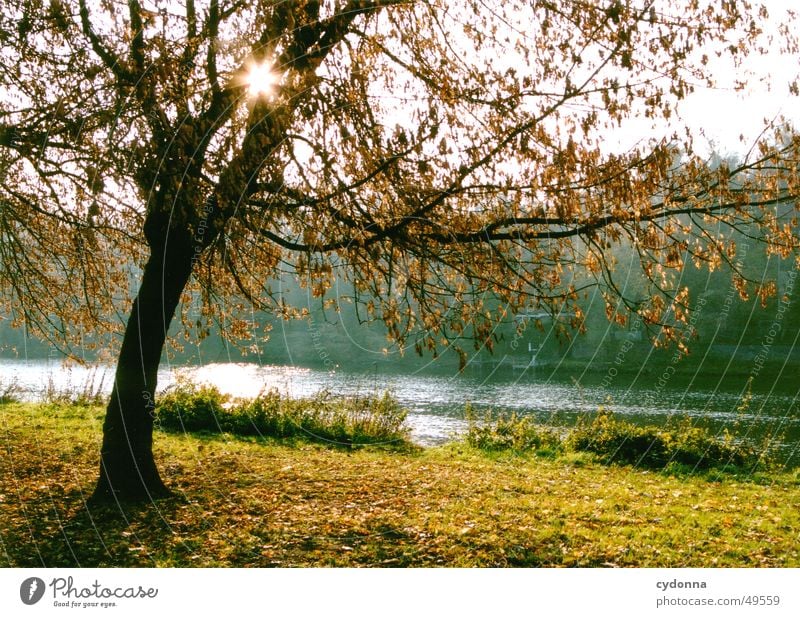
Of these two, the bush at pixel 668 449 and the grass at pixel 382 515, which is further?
the bush at pixel 668 449

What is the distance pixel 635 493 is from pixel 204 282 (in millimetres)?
6259

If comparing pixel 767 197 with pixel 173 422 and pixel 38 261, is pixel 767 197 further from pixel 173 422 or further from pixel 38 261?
pixel 173 422

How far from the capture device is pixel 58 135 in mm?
7082

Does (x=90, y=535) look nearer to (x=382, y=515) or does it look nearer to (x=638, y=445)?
(x=382, y=515)

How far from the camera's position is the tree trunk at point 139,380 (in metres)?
6.86

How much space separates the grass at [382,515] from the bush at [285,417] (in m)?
3.16

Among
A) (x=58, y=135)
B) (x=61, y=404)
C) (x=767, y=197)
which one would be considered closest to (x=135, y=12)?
(x=58, y=135)

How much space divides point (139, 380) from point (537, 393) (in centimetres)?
2071

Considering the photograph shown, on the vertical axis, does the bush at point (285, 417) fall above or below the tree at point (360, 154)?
below
